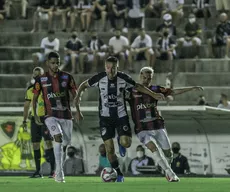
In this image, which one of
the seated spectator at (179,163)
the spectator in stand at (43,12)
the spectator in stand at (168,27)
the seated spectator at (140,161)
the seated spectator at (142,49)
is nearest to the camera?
the seated spectator at (179,163)

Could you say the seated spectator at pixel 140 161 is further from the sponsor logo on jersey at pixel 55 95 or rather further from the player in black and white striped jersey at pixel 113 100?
the player in black and white striped jersey at pixel 113 100

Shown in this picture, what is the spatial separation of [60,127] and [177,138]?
7.29 metres

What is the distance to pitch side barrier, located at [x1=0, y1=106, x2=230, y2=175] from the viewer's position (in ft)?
88.9

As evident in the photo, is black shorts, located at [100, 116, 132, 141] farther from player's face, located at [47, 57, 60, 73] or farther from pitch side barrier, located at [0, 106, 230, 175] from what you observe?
pitch side barrier, located at [0, 106, 230, 175]

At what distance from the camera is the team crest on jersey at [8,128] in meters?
28.5

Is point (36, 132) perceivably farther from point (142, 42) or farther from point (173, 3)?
point (173, 3)

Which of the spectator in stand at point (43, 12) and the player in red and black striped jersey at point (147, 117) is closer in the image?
the player in red and black striped jersey at point (147, 117)

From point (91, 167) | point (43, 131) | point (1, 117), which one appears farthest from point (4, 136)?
point (43, 131)

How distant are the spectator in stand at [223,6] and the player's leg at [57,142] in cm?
1759

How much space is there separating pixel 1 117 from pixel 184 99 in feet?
22.9

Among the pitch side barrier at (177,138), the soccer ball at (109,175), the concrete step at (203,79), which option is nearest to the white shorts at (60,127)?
the soccer ball at (109,175)

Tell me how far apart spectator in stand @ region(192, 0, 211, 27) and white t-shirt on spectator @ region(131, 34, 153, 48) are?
3326 mm

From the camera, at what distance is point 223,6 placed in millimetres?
37812

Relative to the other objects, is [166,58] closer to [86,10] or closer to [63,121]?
[86,10]
